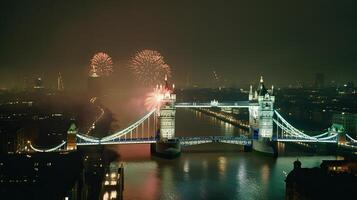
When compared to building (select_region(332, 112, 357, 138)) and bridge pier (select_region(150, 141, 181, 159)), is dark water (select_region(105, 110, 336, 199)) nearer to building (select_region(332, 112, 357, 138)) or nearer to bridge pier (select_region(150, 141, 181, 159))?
bridge pier (select_region(150, 141, 181, 159))

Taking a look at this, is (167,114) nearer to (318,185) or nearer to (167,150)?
(167,150)

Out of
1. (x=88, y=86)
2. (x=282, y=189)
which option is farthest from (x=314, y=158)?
(x=88, y=86)

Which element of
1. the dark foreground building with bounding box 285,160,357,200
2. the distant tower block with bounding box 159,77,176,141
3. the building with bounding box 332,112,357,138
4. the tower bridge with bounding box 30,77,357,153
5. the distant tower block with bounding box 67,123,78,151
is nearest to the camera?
the dark foreground building with bounding box 285,160,357,200

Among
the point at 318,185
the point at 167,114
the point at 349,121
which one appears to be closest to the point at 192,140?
the point at 167,114

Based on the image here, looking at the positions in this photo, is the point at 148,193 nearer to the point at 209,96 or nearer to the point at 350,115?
the point at 350,115

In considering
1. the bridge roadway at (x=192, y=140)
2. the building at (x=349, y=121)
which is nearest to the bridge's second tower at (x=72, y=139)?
the bridge roadway at (x=192, y=140)

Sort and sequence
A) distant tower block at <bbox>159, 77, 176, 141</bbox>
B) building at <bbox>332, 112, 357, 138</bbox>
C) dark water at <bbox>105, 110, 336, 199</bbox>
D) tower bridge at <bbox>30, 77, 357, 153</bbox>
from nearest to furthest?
1. dark water at <bbox>105, 110, 336, 199</bbox>
2. tower bridge at <bbox>30, 77, 357, 153</bbox>
3. distant tower block at <bbox>159, 77, 176, 141</bbox>
4. building at <bbox>332, 112, 357, 138</bbox>

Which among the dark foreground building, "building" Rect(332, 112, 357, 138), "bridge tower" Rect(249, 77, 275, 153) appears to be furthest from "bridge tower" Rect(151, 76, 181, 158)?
"building" Rect(332, 112, 357, 138)
